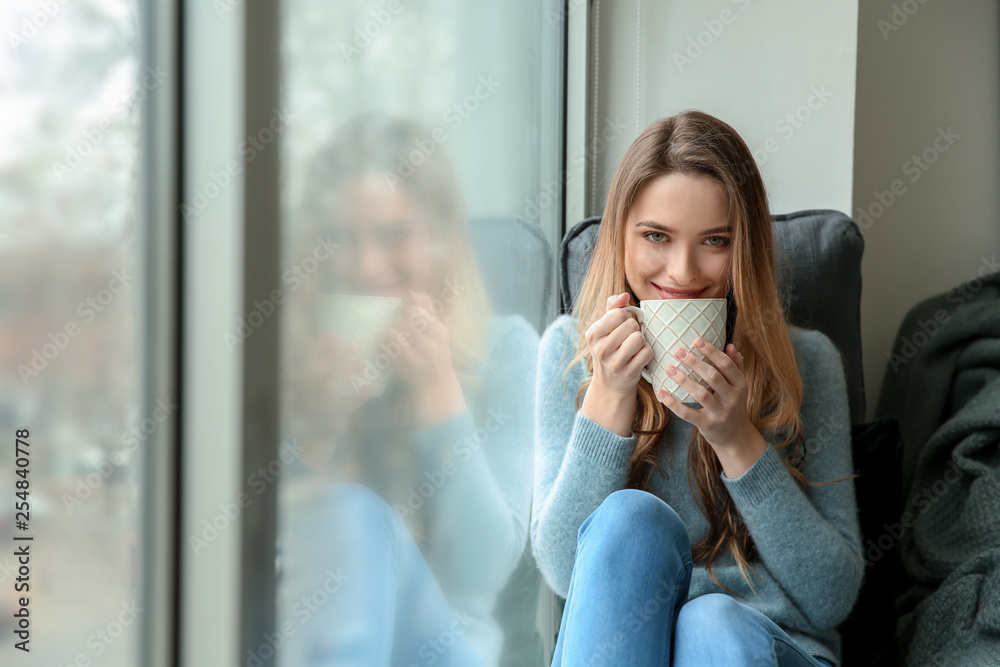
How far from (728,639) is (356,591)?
384 millimetres

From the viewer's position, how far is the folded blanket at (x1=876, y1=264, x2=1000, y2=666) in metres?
1.07

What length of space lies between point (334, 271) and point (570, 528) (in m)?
0.47

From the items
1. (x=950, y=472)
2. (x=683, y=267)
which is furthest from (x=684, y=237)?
(x=950, y=472)

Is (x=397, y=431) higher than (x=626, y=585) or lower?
higher

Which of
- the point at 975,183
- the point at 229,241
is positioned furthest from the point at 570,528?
the point at 975,183

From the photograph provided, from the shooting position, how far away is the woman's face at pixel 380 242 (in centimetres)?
78

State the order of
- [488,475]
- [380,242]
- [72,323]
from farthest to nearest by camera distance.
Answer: [488,475], [380,242], [72,323]

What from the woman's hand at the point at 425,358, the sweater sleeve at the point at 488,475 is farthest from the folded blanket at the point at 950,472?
the woman's hand at the point at 425,358

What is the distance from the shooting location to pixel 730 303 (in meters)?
1.05

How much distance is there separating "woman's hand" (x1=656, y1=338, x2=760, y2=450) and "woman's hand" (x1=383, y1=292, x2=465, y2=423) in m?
0.28

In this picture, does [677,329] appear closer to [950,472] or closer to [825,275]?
[825,275]

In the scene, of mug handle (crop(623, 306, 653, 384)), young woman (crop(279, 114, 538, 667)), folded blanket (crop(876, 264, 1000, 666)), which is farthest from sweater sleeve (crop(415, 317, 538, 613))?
folded blanket (crop(876, 264, 1000, 666))

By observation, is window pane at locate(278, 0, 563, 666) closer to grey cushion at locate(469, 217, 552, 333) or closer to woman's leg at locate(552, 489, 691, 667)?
grey cushion at locate(469, 217, 552, 333)

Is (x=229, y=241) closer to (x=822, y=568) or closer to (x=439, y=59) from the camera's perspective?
(x=439, y=59)
